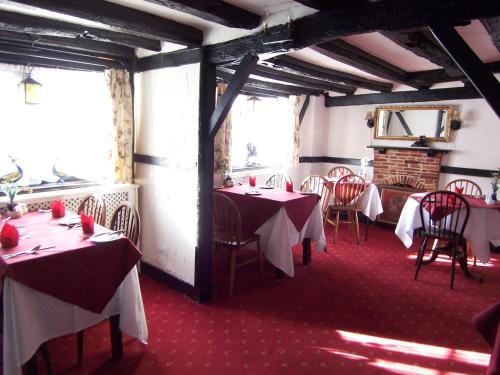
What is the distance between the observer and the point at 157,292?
3.21 meters

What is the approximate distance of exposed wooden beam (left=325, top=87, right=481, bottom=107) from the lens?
189 inches

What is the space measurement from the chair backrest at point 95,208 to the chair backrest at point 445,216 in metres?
2.98

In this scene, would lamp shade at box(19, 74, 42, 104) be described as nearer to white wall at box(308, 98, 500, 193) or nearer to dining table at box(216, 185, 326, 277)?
dining table at box(216, 185, 326, 277)

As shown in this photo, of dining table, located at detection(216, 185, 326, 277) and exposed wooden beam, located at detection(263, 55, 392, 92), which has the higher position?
exposed wooden beam, located at detection(263, 55, 392, 92)

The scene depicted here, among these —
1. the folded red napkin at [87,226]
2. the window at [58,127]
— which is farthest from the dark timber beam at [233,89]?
the window at [58,127]

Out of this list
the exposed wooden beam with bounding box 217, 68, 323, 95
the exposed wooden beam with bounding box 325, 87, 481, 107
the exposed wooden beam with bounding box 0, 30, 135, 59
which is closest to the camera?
the exposed wooden beam with bounding box 0, 30, 135, 59

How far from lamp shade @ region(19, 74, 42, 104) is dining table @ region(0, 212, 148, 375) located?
50.4 inches

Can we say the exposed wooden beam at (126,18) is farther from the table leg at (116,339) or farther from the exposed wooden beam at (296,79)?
the table leg at (116,339)

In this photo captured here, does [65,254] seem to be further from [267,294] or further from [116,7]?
[267,294]

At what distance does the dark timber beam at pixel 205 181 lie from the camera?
2.89m

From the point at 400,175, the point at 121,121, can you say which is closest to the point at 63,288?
the point at 121,121
